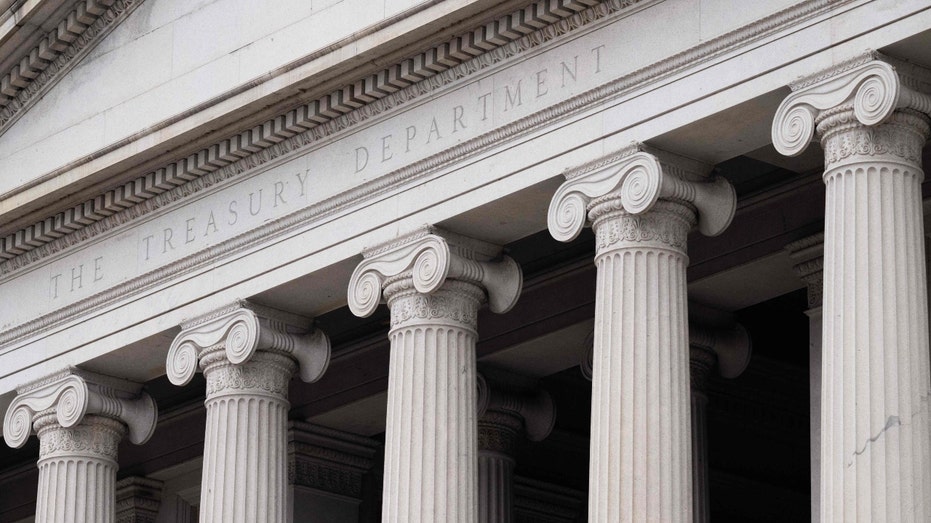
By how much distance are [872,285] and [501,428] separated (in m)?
15.1

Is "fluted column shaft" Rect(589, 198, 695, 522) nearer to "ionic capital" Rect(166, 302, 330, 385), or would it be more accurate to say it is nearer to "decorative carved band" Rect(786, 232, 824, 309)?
"decorative carved band" Rect(786, 232, 824, 309)

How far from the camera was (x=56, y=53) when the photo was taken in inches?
1981

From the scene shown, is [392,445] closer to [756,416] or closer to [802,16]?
[802,16]

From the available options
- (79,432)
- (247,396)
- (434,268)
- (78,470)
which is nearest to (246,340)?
(247,396)

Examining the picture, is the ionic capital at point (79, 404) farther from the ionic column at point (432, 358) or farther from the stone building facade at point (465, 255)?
the ionic column at point (432, 358)

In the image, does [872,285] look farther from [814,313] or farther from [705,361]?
[705,361]

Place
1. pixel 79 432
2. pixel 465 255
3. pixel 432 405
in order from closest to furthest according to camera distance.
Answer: pixel 432 405
pixel 465 255
pixel 79 432

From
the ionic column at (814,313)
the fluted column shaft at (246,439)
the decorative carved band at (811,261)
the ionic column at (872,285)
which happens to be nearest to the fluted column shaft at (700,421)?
the ionic column at (814,313)

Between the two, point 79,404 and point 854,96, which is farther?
point 79,404

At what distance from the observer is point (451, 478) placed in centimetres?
4100

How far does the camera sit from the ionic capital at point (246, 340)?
4466 centimetres

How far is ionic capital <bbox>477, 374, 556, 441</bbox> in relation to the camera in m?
48.7

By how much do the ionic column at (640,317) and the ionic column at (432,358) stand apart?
2.89 metres

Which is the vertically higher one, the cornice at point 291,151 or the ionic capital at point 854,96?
the cornice at point 291,151
